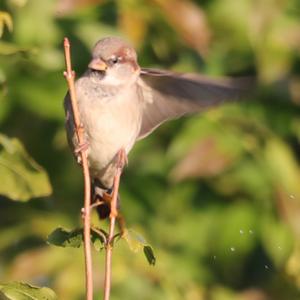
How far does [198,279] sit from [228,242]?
31cm

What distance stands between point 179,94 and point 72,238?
1246 millimetres

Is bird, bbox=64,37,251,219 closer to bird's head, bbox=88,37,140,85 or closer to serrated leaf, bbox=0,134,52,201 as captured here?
bird's head, bbox=88,37,140,85

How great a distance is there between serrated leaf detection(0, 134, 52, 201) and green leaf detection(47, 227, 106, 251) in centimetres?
32

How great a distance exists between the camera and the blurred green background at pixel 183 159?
4.46 meters

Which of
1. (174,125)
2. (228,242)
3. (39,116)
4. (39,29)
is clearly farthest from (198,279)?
(39,29)

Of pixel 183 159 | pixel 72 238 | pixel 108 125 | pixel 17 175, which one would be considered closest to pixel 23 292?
pixel 72 238

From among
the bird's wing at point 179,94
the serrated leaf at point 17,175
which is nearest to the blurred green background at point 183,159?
the bird's wing at point 179,94

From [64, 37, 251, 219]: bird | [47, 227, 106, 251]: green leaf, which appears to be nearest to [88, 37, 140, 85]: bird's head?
[64, 37, 251, 219]: bird

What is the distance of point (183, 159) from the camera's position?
457 centimetres

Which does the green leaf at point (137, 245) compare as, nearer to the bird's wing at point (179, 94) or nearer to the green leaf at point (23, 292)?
the green leaf at point (23, 292)

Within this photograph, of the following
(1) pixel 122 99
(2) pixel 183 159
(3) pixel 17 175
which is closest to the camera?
(3) pixel 17 175

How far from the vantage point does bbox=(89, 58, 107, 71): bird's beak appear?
11.9ft

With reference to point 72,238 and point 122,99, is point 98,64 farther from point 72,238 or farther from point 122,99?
point 72,238

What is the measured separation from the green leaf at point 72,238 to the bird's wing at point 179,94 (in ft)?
3.23
